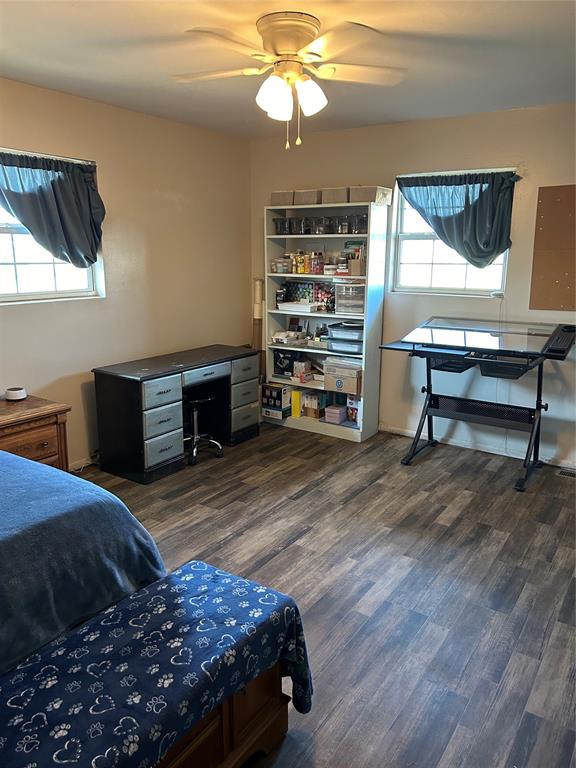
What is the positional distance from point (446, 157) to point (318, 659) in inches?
143

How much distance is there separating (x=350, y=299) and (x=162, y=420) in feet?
5.96

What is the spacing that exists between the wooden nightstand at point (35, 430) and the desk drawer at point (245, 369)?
4.75 ft

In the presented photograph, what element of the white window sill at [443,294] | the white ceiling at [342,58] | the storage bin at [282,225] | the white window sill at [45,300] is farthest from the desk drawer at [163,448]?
the white ceiling at [342,58]

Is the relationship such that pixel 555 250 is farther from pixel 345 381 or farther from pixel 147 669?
pixel 147 669

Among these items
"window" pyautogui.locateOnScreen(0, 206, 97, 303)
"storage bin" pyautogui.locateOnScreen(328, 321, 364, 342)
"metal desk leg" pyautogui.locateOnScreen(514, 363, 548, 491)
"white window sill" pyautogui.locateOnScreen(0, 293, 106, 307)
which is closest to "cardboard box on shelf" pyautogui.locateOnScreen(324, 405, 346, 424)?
"storage bin" pyautogui.locateOnScreen(328, 321, 364, 342)

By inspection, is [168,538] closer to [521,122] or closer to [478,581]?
[478,581]

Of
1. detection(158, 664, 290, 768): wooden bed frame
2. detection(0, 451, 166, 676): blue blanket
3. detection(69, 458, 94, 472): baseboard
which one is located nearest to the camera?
detection(158, 664, 290, 768): wooden bed frame

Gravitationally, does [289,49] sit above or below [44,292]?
above

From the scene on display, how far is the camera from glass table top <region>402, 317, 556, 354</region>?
3617 mm

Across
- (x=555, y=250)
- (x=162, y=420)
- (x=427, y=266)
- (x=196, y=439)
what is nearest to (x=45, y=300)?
(x=162, y=420)

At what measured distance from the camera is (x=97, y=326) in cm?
407

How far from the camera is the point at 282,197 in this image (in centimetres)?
479

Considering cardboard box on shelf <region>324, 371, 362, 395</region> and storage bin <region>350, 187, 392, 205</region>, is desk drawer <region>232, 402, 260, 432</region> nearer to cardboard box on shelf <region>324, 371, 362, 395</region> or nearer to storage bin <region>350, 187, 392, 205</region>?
cardboard box on shelf <region>324, 371, 362, 395</region>

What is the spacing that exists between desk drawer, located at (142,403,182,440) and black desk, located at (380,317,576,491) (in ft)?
5.09
